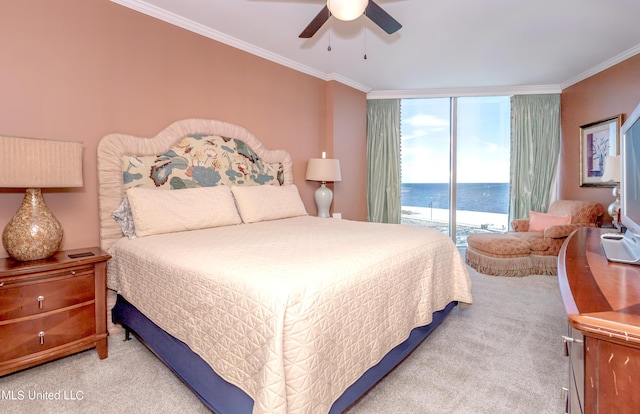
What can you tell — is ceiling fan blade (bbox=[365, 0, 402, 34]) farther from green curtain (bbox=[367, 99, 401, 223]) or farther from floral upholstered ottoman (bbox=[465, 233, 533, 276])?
green curtain (bbox=[367, 99, 401, 223])

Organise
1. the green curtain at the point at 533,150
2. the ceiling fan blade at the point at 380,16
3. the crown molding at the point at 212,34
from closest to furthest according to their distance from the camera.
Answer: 1. the ceiling fan blade at the point at 380,16
2. the crown molding at the point at 212,34
3. the green curtain at the point at 533,150

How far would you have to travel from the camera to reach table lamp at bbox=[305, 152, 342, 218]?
3975 mm

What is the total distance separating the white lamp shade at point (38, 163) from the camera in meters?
1.74

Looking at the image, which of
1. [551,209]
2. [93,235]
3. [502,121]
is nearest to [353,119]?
[502,121]

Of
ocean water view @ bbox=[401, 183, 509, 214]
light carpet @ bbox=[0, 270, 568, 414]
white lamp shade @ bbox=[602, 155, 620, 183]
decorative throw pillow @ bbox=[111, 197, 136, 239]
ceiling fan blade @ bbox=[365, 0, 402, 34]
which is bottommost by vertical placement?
light carpet @ bbox=[0, 270, 568, 414]

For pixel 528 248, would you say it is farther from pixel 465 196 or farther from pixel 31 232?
pixel 31 232

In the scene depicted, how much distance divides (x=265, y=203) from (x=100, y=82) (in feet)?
5.32

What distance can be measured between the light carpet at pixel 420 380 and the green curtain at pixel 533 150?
10.2 feet

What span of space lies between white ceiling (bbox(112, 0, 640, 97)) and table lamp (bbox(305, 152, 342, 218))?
1.23m

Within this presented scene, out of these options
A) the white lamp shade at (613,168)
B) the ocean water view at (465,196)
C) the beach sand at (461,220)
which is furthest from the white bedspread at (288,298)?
the beach sand at (461,220)

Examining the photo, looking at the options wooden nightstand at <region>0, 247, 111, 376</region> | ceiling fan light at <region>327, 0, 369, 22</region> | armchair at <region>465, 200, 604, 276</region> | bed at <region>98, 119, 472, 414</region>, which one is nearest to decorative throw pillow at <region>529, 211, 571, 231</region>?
armchair at <region>465, 200, 604, 276</region>

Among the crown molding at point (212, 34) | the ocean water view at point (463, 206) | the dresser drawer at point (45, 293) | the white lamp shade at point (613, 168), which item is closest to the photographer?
the dresser drawer at point (45, 293)

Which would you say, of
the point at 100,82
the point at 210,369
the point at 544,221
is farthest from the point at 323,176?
the point at 544,221

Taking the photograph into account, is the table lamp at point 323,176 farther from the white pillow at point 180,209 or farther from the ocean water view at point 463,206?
the ocean water view at point 463,206
